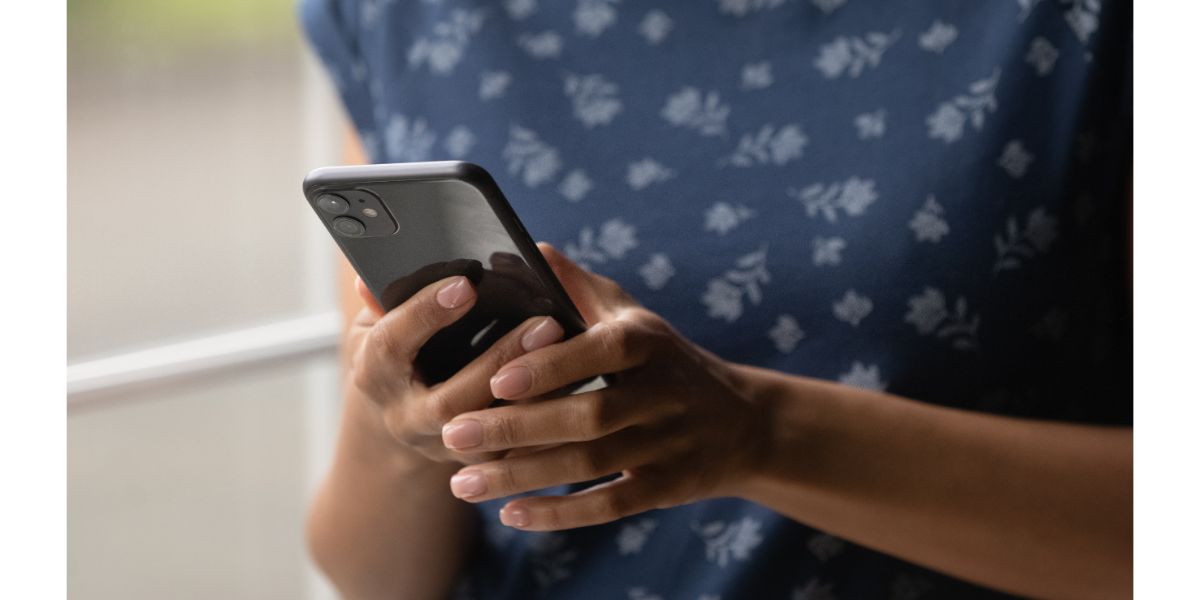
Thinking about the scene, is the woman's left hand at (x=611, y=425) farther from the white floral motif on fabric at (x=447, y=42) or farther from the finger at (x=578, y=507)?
the white floral motif on fabric at (x=447, y=42)

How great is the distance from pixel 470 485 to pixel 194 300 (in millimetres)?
570

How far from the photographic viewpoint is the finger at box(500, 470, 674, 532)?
34 centimetres

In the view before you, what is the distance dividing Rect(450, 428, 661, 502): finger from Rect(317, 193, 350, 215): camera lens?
0.08 m

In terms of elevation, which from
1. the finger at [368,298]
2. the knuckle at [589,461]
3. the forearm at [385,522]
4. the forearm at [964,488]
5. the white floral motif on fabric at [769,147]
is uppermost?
the white floral motif on fabric at [769,147]

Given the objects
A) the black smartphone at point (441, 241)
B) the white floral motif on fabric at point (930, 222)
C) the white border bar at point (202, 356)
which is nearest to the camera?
the black smartphone at point (441, 241)

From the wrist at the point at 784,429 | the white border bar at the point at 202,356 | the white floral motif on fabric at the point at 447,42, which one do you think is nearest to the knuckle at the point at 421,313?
the wrist at the point at 784,429

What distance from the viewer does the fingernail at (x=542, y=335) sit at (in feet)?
1.08

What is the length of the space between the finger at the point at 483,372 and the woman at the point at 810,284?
2 centimetres

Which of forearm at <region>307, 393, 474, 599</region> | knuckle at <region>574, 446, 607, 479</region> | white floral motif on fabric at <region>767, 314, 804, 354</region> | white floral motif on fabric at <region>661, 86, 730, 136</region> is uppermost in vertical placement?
white floral motif on fabric at <region>661, 86, 730, 136</region>

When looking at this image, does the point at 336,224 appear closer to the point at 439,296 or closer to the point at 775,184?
the point at 439,296

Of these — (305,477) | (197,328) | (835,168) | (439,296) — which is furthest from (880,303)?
(305,477)

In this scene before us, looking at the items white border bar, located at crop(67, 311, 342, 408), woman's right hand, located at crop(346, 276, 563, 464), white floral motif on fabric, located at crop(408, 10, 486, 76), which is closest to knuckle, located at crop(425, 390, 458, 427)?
woman's right hand, located at crop(346, 276, 563, 464)

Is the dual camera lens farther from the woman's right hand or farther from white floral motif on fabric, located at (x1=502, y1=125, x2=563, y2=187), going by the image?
white floral motif on fabric, located at (x1=502, y1=125, x2=563, y2=187)
